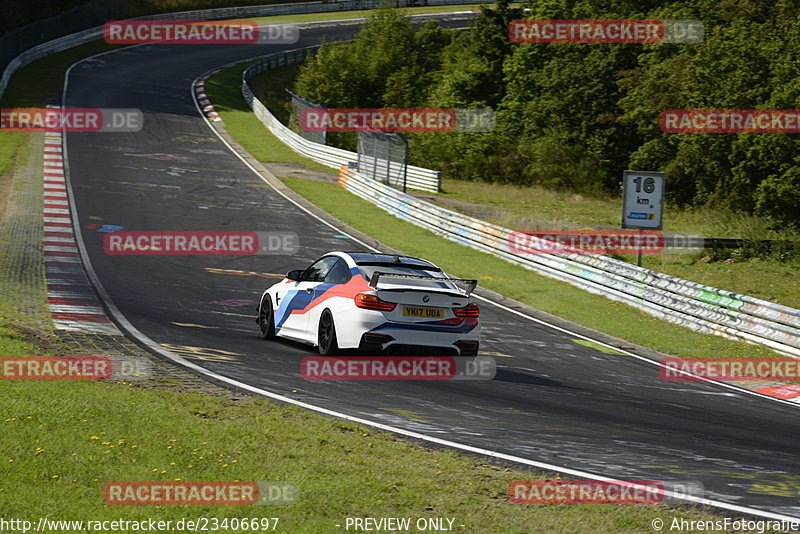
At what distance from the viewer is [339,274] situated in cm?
1252

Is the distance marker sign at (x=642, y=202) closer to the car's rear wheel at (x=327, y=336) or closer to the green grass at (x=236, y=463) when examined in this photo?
the car's rear wheel at (x=327, y=336)

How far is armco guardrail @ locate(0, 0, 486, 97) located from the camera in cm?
5653

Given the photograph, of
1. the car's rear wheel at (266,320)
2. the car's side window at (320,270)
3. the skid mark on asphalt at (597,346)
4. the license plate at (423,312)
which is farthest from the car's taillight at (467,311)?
the skid mark on asphalt at (597,346)

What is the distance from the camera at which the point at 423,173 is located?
132 feet

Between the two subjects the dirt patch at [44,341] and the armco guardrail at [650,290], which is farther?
the armco guardrail at [650,290]

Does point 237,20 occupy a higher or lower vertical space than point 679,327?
higher

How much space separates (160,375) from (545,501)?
16.7 feet

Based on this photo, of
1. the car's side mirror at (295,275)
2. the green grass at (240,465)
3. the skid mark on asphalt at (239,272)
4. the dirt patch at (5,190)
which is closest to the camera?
the green grass at (240,465)

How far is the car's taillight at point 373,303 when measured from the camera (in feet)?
37.5

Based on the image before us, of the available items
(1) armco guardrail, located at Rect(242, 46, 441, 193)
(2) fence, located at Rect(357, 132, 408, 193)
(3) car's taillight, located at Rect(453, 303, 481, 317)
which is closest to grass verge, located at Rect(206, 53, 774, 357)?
(2) fence, located at Rect(357, 132, 408, 193)

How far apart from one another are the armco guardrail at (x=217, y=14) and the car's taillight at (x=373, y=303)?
42.5m

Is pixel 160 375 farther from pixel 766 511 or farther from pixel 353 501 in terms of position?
pixel 766 511

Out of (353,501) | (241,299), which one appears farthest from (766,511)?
(241,299)

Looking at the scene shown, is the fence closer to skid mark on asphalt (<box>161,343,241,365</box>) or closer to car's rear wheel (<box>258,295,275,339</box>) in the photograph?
car's rear wheel (<box>258,295,275,339</box>)
